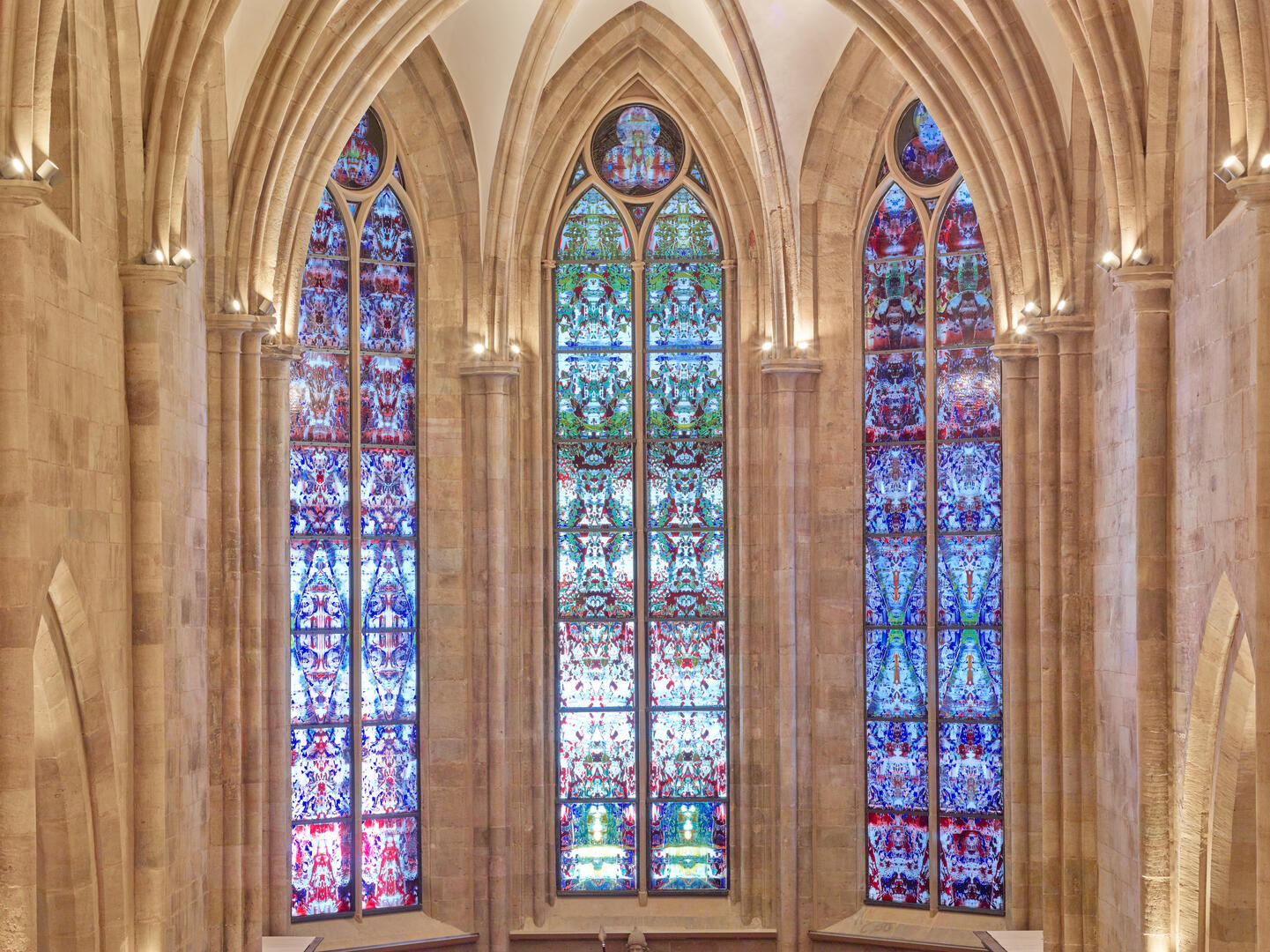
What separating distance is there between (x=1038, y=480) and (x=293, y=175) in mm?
6689

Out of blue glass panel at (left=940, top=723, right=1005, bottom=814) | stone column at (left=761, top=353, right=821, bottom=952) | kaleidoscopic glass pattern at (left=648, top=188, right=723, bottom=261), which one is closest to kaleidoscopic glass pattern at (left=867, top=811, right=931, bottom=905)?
blue glass panel at (left=940, top=723, right=1005, bottom=814)

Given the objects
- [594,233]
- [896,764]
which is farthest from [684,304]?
[896,764]

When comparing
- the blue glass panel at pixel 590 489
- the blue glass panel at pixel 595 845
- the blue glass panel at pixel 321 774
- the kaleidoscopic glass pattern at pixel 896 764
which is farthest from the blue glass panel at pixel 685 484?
the blue glass panel at pixel 321 774

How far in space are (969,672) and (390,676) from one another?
5514 mm

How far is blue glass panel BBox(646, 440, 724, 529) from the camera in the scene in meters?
17.5

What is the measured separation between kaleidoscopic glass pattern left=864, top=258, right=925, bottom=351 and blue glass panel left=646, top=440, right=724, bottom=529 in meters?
1.94

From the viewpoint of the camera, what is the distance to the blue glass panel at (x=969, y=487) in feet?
54.0

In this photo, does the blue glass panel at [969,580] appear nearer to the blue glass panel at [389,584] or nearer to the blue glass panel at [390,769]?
the blue glass panel at [389,584]

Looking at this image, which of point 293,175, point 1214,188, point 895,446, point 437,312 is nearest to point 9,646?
point 293,175

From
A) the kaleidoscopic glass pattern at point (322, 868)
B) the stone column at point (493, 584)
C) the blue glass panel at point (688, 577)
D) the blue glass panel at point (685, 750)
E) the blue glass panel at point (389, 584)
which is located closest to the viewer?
the kaleidoscopic glass pattern at point (322, 868)

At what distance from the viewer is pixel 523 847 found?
55.0 ft

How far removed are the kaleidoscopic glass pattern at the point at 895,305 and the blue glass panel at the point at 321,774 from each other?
21.0 feet

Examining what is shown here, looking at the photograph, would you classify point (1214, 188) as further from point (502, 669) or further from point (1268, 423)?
point (502, 669)

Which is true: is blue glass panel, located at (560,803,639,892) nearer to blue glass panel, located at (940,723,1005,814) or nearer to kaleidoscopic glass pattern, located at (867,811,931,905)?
kaleidoscopic glass pattern, located at (867,811,931,905)
